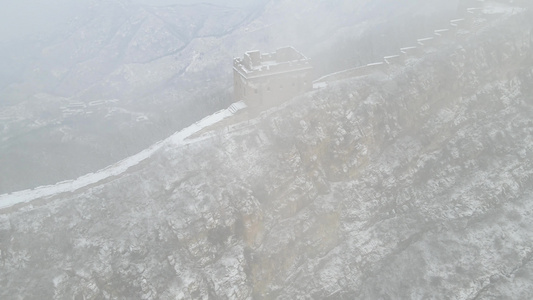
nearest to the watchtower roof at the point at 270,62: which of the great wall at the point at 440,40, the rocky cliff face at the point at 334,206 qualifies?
the rocky cliff face at the point at 334,206

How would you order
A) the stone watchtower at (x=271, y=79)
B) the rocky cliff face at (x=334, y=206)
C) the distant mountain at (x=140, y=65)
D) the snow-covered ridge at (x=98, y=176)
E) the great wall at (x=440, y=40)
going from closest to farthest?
the rocky cliff face at (x=334, y=206)
the snow-covered ridge at (x=98, y=176)
the stone watchtower at (x=271, y=79)
the great wall at (x=440, y=40)
the distant mountain at (x=140, y=65)

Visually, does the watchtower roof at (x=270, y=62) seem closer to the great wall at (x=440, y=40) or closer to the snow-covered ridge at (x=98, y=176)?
the snow-covered ridge at (x=98, y=176)

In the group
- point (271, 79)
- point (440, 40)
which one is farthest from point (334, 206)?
point (440, 40)

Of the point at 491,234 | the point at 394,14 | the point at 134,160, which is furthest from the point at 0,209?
the point at 394,14

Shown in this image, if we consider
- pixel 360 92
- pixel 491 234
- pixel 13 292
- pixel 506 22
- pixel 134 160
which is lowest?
pixel 491 234

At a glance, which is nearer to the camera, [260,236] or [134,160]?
[260,236]

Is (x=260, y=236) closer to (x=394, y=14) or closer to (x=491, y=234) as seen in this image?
(x=491, y=234)

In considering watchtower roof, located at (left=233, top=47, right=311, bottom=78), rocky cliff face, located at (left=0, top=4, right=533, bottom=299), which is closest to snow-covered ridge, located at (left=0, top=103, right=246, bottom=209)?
rocky cliff face, located at (left=0, top=4, right=533, bottom=299)
